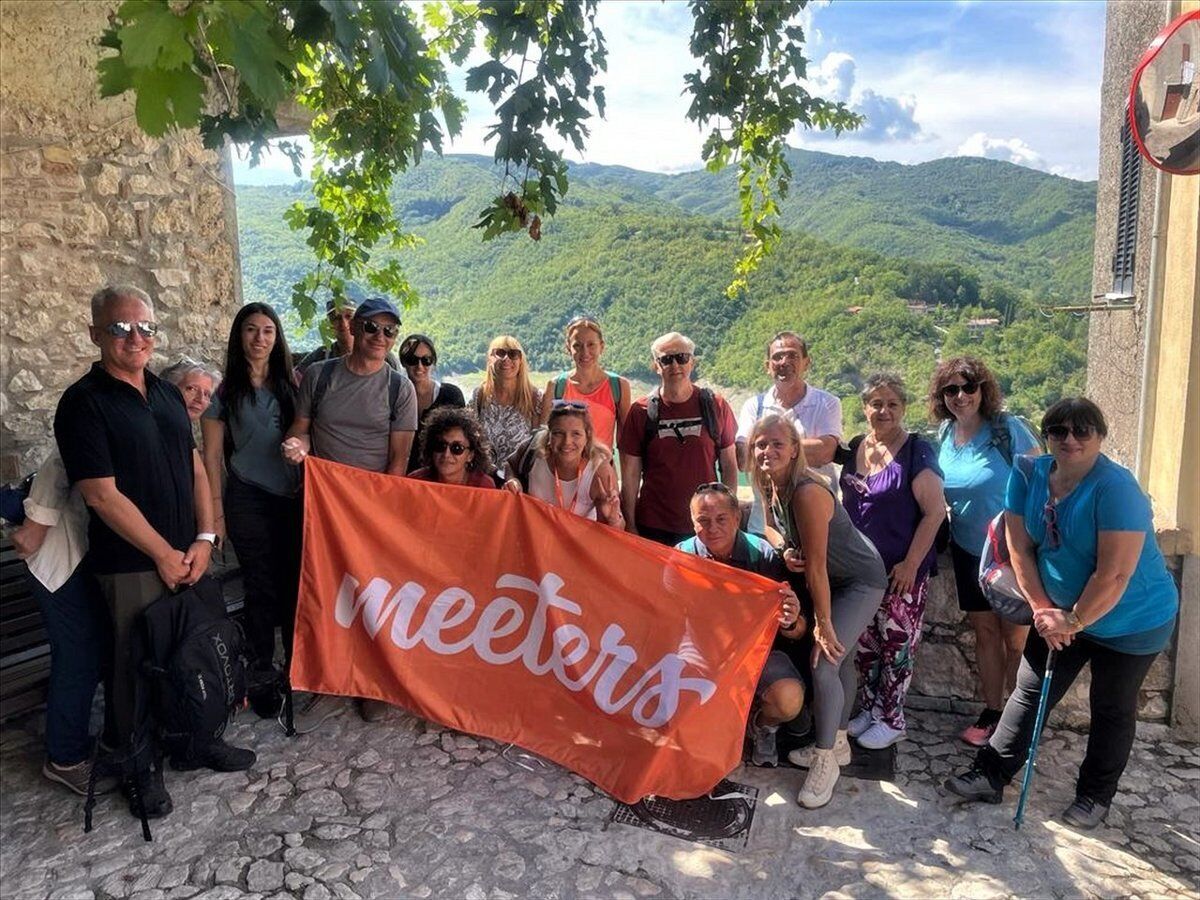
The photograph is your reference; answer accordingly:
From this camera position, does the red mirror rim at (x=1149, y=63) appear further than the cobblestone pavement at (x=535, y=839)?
Yes

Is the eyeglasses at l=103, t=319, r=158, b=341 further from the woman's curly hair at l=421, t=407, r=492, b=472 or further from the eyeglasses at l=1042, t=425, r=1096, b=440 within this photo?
the eyeglasses at l=1042, t=425, r=1096, b=440

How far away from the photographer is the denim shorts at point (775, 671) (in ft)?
11.5

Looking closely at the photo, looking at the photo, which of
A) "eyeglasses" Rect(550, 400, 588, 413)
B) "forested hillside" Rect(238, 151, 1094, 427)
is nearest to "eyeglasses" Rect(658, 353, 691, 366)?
"eyeglasses" Rect(550, 400, 588, 413)

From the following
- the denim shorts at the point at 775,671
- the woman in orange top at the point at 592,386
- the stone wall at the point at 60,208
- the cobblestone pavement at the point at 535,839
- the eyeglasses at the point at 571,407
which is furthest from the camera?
the stone wall at the point at 60,208

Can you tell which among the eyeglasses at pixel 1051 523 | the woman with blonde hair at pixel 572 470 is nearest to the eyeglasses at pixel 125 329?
the woman with blonde hair at pixel 572 470

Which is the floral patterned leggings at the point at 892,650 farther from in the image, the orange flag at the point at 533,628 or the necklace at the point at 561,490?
the necklace at the point at 561,490

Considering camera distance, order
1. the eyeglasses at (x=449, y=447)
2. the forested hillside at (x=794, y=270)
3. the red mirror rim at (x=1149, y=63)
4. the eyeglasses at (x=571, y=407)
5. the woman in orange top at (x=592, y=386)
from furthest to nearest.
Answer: the forested hillside at (x=794, y=270), the woman in orange top at (x=592, y=386), the eyeglasses at (x=449, y=447), the eyeglasses at (x=571, y=407), the red mirror rim at (x=1149, y=63)

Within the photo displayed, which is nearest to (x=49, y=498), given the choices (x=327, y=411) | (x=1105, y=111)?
(x=327, y=411)

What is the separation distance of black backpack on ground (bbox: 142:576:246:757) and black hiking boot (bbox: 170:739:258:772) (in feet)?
0.45

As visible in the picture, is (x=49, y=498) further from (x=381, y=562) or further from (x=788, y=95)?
(x=788, y=95)

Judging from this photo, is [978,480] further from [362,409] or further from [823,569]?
[362,409]

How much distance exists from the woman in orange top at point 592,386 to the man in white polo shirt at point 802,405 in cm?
72

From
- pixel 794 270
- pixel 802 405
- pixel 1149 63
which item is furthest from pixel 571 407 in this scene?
pixel 794 270

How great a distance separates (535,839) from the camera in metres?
3.12
